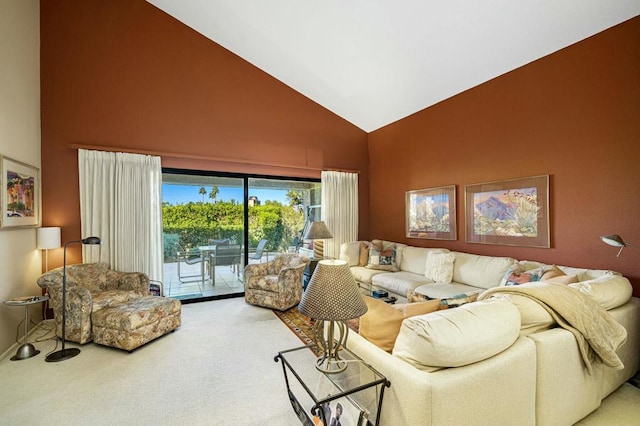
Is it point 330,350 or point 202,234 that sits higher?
point 202,234

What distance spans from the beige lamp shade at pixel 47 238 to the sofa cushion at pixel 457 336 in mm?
4295

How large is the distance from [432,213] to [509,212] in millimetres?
1215

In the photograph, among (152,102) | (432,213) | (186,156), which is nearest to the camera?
(152,102)

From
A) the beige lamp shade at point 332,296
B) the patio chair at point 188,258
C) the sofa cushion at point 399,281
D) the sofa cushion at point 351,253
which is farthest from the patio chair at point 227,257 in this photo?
the beige lamp shade at point 332,296

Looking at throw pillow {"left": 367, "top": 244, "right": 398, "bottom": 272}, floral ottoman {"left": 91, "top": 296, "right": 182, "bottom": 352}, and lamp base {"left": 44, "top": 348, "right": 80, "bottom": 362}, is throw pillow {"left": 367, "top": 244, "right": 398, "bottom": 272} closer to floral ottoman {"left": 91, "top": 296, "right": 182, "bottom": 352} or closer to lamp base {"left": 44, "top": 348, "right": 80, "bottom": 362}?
floral ottoman {"left": 91, "top": 296, "right": 182, "bottom": 352}

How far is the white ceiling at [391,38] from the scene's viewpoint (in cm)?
289

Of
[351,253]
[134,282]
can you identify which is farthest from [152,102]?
[351,253]

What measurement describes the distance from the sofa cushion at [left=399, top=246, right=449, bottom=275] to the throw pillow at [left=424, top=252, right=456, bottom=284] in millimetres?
218

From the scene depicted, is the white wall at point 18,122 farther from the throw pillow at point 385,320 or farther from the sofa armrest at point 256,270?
the throw pillow at point 385,320

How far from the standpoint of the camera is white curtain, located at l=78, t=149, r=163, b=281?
400 centimetres

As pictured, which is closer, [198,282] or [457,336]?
[457,336]

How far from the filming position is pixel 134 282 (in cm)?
384

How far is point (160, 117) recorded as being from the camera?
4453 mm

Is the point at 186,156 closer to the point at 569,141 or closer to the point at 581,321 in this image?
the point at 581,321
